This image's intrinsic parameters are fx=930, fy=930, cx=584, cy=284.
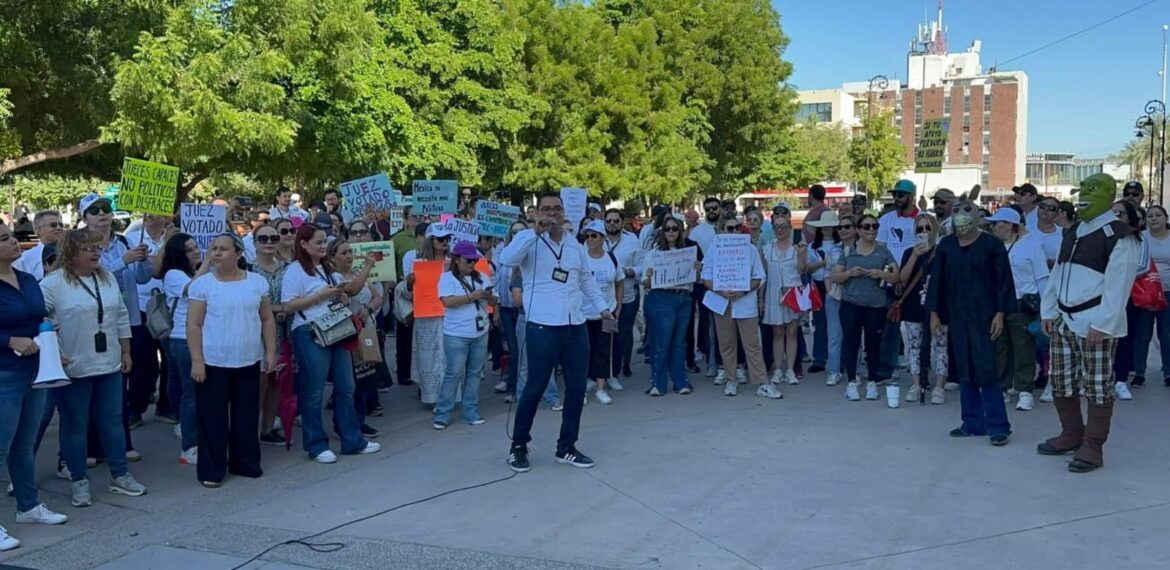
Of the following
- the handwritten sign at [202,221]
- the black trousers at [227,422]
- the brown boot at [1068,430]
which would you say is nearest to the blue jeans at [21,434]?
the black trousers at [227,422]

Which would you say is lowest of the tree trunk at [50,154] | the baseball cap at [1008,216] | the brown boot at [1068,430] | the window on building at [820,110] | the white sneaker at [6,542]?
the white sneaker at [6,542]

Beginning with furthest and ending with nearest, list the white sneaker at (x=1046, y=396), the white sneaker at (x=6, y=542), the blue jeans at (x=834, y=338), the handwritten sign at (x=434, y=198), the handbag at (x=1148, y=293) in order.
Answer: the handwritten sign at (x=434, y=198) → the blue jeans at (x=834, y=338) → the white sneaker at (x=1046, y=396) → the handbag at (x=1148, y=293) → the white sneaker at (x=6, y=542)

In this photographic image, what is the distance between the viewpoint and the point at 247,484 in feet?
22.0

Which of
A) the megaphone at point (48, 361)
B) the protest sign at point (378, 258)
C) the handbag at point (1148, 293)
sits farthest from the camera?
the handbag at point (1148, 293)

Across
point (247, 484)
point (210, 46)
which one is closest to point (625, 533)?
point (247, 484)

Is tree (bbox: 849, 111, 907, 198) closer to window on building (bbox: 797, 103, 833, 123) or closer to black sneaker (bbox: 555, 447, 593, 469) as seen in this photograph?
window on building (bbox: 797, 103, 833, 123)

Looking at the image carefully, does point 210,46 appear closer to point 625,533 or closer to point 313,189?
point 313,189

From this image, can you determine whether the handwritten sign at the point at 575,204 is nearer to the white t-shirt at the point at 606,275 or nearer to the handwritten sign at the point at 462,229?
the white t-shirt at the point at 606,275

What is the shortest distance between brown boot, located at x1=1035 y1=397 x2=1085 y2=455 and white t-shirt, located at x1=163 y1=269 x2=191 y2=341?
6624 mm

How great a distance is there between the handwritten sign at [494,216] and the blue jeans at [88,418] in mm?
3936

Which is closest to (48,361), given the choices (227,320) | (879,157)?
(227,320)

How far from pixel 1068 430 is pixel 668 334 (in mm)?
3844

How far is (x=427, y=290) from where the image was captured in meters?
8.73

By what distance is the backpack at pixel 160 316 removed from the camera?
737cm
